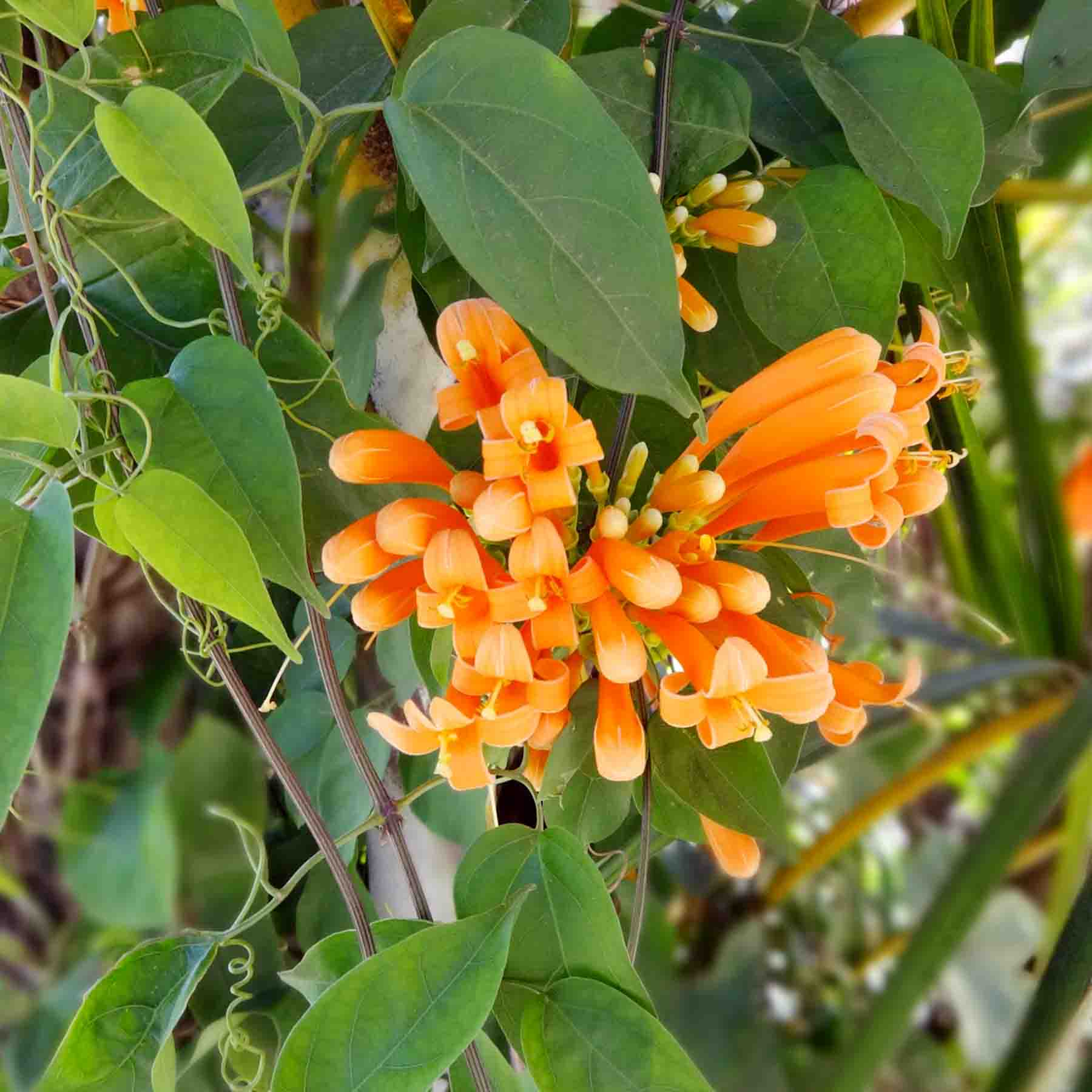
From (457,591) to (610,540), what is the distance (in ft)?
0.12

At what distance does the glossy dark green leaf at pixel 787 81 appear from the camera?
262 mm

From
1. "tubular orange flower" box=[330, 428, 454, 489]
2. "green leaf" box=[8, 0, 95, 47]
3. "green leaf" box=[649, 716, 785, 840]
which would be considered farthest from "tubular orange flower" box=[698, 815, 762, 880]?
"green leaf" box=[8, 0, 95, 47]

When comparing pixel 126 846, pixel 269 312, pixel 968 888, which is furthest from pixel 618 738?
pixel 126 846

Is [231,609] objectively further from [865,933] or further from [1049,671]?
[865,933]

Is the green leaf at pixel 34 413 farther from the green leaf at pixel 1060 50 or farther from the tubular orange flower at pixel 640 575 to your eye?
the green leaf at pixel 1060 50

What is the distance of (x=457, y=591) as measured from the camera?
21 centimetres

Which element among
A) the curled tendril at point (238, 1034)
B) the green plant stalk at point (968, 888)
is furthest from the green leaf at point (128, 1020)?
the green plant stalk at point (968, 888)

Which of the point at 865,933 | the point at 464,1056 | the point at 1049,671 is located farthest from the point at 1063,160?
the point at 865,933

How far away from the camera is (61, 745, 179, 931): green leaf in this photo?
0.68 meters

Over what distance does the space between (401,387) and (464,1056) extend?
0.19 meters

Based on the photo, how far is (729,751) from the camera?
25 centimetres

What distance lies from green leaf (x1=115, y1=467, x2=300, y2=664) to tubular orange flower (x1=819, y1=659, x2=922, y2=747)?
0.13m

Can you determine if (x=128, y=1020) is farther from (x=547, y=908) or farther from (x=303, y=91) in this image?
(x=303, y=91)

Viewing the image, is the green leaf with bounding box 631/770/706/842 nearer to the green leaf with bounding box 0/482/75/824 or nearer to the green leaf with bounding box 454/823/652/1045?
the green leaf with bounding box 454/823/652/1045
